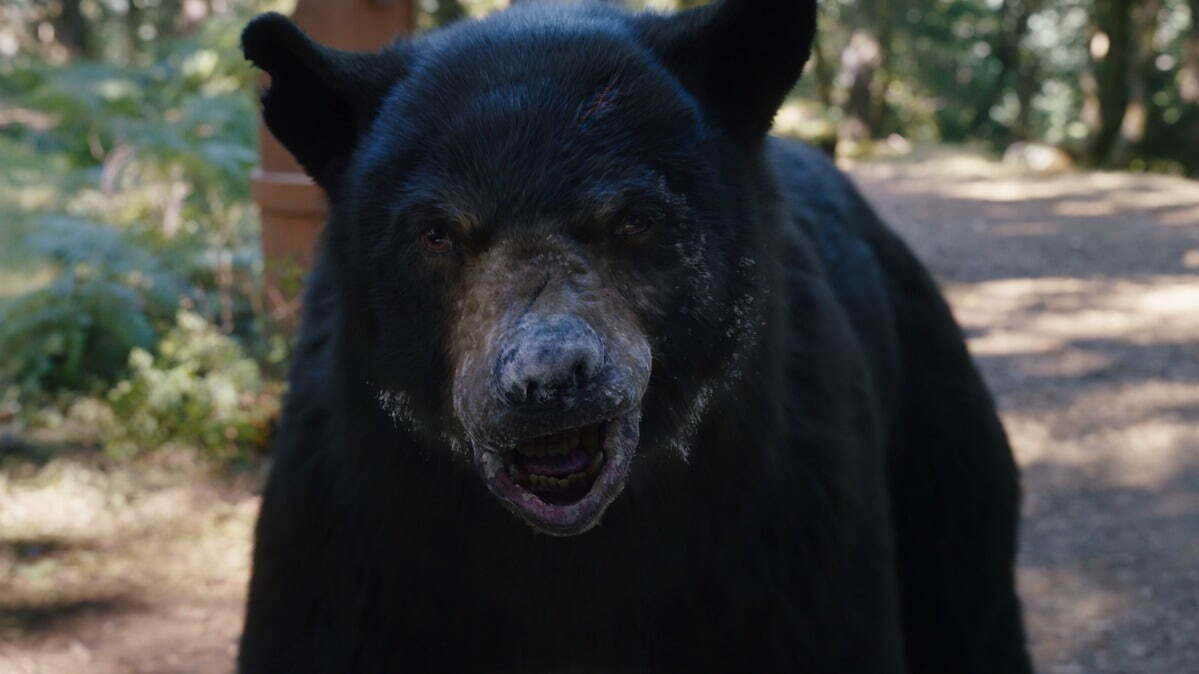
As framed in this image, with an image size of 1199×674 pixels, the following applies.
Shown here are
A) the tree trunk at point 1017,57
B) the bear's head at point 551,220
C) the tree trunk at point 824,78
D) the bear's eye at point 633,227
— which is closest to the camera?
the bear's head at point 551,220

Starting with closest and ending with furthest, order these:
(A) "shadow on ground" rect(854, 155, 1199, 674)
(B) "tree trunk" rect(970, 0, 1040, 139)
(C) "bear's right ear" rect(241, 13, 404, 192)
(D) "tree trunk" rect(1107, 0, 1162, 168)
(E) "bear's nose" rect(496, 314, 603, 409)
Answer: (E) "bear's nose" rect(496, 314, 603, 409) → (C) "bear's right ear" rect(241, 13, 404, 192) → (A) "shadow on ground" rect(854, 155, 1199, 674) → (D) "tree trunk" rect(1107, 0, 1162, 168) → (B) "tree trunk" rect(970, 0, 1040, 139)

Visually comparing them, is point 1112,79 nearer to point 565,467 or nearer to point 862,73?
point 862,73

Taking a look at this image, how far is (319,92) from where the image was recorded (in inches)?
109

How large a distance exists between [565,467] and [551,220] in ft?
1.57

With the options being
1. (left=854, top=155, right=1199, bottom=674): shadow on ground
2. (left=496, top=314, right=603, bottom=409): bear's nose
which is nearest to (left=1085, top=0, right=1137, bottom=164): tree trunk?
(left=854, top=155, right=1199, bottom=674): shadow on ground

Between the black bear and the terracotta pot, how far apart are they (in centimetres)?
331

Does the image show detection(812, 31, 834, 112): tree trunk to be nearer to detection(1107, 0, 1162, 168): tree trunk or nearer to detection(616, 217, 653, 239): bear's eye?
detection(1107, 0, 1162, 168): tree trunk

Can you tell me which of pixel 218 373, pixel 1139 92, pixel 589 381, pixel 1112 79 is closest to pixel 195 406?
pixel 218 373

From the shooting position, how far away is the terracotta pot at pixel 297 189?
6.39 metres

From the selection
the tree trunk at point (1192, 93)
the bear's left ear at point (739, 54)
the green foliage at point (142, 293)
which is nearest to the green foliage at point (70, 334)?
the green foliage at point (142, 293)

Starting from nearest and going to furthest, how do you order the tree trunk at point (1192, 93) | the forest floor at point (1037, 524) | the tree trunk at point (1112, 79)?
1. the forest floor at point (1037, 524)
2. the tree trunk at point (1192, 93)
3. the tree trunk at point (1112, 79)

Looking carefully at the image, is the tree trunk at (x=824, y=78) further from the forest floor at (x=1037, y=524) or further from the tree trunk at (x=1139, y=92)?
the forest floor at (x=1037, y=524)

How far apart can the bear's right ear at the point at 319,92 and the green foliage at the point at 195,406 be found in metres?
3.72

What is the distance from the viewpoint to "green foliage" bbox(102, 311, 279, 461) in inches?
248
